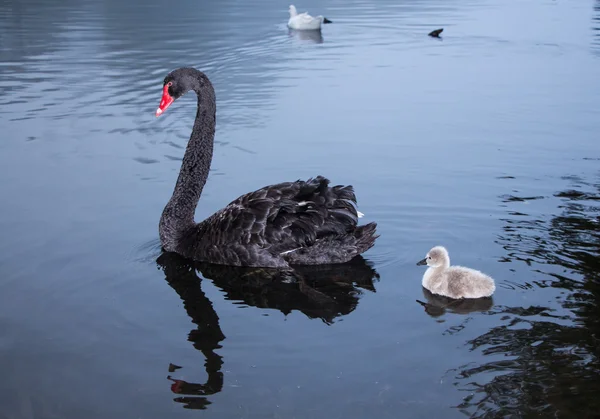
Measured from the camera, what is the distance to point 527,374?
14.4 ft

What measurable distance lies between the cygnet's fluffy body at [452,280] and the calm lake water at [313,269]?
0.09 m

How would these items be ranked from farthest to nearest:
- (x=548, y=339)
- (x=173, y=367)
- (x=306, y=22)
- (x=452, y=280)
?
1. (x=306, y=22)
2. (x=452, y=280)
3. (x=548, y=339)
4. (x=173, y=367)

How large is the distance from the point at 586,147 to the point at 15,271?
6368 mm

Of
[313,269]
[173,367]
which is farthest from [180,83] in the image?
[173,367]

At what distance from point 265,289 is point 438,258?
1193mm

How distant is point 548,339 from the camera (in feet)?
15.8

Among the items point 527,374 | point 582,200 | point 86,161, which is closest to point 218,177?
point 86,161

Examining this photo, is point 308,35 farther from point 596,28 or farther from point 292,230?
point 292,230

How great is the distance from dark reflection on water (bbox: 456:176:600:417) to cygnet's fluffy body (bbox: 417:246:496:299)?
0.61 ft

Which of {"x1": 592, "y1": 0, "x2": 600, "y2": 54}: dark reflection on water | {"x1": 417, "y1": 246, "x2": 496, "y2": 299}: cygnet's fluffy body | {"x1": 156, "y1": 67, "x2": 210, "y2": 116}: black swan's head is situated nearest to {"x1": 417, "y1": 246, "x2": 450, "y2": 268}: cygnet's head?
{"x1": 417, "y1": 246, "x2": 496, "y2": 299}: cygnet's fluffy body

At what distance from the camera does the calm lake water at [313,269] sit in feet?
14.4

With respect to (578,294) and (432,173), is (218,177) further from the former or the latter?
(578,294)

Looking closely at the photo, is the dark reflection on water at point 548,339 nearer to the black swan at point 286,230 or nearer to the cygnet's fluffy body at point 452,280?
the cygnet's fluffy body at point 452,280

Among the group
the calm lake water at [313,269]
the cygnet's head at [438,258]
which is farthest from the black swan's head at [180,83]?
the cygnet's head at [438,258]
